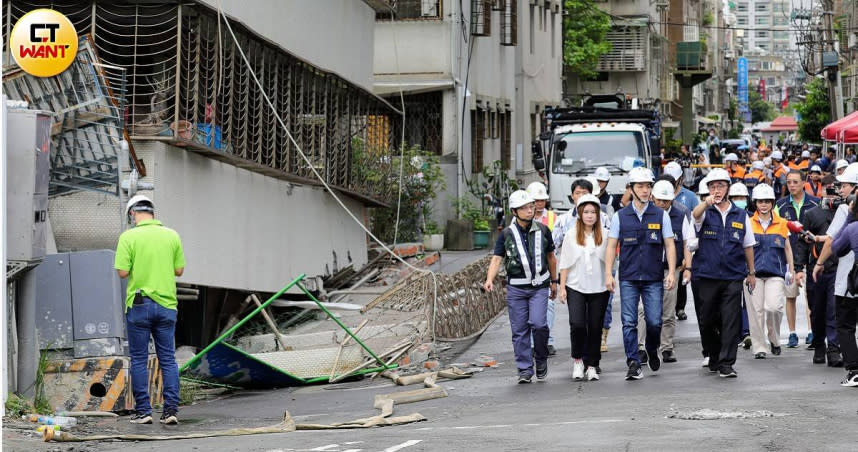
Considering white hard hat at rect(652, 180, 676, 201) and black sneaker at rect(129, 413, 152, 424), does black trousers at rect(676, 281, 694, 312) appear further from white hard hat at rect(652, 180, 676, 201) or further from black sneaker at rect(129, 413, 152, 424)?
black sneaker at rect(129, 413, 152, 424)

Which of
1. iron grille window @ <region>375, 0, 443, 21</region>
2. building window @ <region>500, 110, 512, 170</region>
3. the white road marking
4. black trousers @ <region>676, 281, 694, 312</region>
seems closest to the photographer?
black trousers @ <region>676, 281, 694, 312</region>

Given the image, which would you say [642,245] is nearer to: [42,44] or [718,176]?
[718,176]

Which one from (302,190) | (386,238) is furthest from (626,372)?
(386,238)

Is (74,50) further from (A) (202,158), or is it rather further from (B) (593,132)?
(B) (593,132)

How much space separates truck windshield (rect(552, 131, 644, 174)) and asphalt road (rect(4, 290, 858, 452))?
560 inches

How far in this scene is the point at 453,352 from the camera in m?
16.8

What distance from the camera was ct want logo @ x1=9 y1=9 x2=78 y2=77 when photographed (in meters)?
12.1

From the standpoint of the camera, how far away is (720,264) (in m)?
13.5

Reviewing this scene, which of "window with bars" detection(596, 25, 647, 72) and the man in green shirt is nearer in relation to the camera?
the man in green shirt

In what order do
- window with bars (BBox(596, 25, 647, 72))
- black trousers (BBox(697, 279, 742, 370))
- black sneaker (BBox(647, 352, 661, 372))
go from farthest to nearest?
1. window with bars (BBox(596, 25, 647, 72))
2. black sneaker (BBox(647, 352, 661, 372))
3. black trousers (BBox(697, 279, 742, 370))

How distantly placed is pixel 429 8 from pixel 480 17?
Answer: 267 cm

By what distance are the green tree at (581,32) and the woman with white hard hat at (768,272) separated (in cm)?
4001

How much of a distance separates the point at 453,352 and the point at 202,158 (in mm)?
3651

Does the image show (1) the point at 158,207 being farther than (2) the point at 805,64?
No
